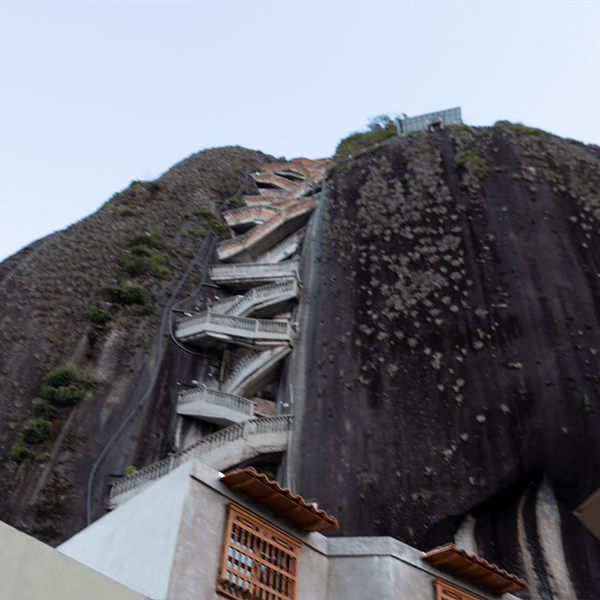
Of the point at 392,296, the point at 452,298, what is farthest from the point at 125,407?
the point at 452,298

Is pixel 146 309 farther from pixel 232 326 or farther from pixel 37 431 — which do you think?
pixel 37 431

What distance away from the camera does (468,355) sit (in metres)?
21.1

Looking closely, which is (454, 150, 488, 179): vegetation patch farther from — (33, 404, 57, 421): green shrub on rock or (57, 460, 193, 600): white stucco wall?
(57, 460, 193, 600): white stucco wall

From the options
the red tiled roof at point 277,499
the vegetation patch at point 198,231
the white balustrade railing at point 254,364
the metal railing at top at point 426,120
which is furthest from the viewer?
the vegetation patch at point 198,231

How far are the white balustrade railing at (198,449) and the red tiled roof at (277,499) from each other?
974 cm

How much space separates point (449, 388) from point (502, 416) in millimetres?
1960

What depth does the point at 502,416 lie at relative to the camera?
19062mm

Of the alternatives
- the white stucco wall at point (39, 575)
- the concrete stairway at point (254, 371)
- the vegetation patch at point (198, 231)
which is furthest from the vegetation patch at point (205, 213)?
the white stucco wall at point (39, 575)

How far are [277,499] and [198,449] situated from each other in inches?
426

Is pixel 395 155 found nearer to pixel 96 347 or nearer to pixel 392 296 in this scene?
pixel 392 296

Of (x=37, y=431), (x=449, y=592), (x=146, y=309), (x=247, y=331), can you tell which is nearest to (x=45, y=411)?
(x=37, y=431)

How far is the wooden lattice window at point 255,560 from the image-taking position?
398 inches

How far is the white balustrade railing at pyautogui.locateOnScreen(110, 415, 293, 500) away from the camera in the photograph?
2078cm

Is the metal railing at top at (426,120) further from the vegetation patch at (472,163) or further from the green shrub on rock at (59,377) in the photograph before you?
the green shrub on rock at (59,377)
